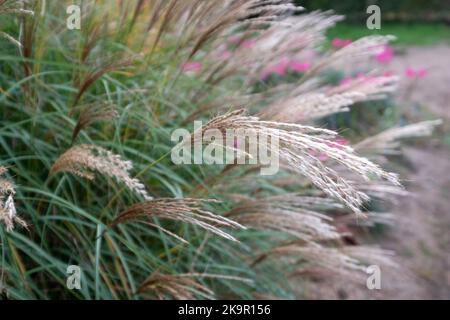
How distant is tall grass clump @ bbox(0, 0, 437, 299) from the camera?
2.02 meters

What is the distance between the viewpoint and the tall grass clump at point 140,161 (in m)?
2.02

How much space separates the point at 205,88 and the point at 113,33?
1.44 ft

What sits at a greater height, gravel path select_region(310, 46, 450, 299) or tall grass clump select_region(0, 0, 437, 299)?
tall grass clump select_region(0, 0, 437, 299)

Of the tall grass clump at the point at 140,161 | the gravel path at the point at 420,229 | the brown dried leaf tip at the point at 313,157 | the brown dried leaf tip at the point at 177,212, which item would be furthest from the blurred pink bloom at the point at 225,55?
the brown dried leaf tip at the point at 313,157

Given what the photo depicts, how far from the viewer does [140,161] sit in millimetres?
2285

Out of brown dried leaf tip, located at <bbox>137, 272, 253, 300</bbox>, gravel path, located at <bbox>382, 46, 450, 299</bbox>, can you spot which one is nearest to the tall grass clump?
brown dried leaf tip, located at <bbox>137, 272, 253, 300</bbox>

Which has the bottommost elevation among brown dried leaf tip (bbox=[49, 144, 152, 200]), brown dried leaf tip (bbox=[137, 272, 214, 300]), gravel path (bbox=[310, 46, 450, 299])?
gravel path (bbox=[310, 46, 450, 299])

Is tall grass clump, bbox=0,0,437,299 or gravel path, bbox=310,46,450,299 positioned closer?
tall grass clump, bbox=0,0,437,299

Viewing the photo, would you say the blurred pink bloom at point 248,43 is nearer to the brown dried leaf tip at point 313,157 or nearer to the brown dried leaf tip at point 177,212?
the brown dried leaf tip at point 177,212

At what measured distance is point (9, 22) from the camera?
2299mm

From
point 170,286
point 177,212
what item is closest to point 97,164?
point 177,212

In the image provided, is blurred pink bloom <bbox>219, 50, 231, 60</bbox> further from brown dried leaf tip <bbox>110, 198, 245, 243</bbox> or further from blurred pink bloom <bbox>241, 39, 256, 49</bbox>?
brown dried leaf tip <bbox>110, 198, 245, 243</bbox>

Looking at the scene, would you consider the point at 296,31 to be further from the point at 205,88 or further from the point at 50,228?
the point at 50,228

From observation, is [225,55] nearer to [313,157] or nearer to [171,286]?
[171,286]
